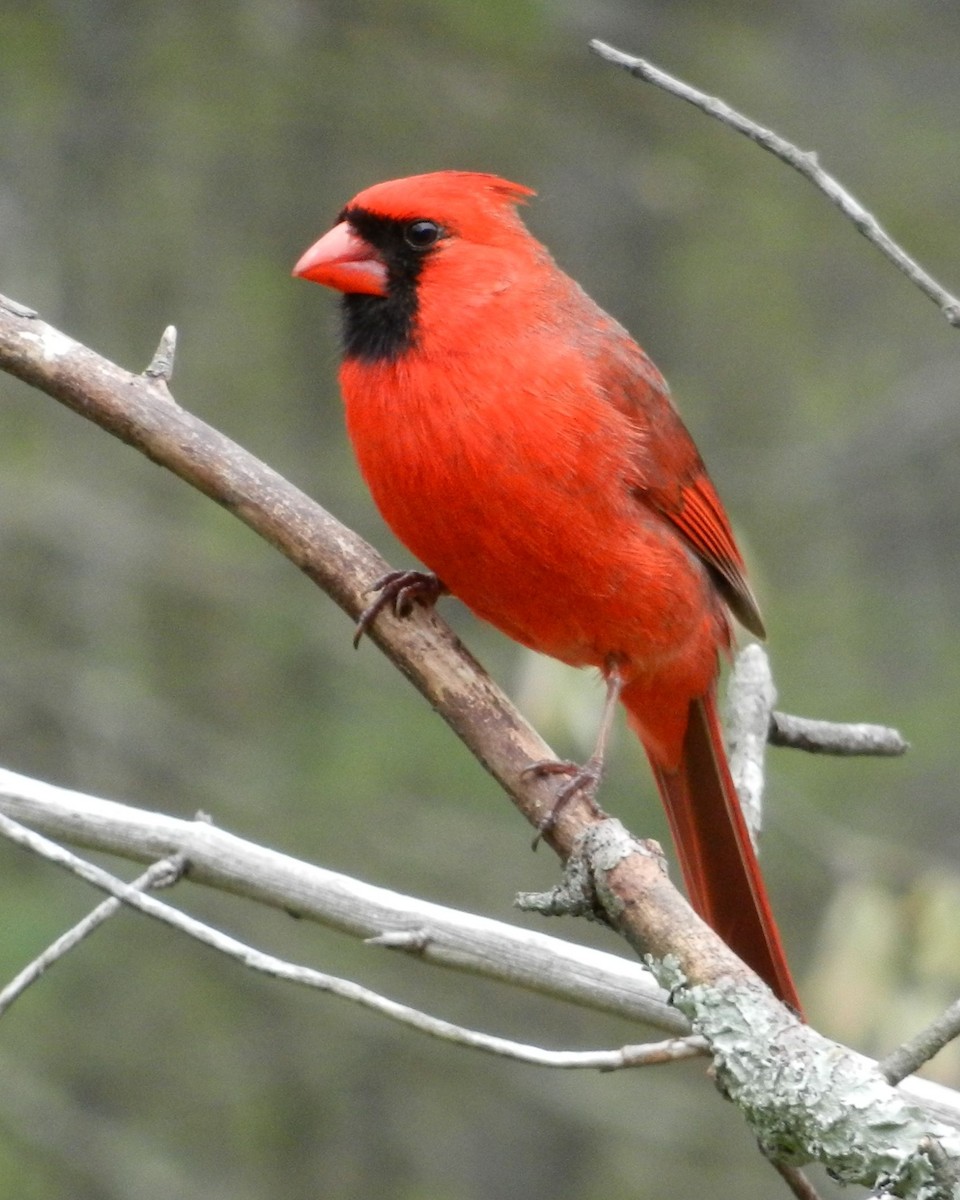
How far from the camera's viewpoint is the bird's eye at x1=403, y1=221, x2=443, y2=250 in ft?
11.6

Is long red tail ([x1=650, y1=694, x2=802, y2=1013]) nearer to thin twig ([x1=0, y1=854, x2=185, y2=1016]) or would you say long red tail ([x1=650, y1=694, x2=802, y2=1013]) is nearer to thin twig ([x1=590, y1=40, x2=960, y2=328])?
thin twig ([x1=0, y1=854, x2=185, y2=1016])

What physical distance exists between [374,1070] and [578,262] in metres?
3.63

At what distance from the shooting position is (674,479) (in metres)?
3.79

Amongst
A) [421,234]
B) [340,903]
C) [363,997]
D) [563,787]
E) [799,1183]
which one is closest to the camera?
[363,997]

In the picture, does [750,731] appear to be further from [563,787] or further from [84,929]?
[84,929]

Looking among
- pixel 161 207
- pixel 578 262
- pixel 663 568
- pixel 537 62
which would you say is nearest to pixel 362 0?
pixel 537 62

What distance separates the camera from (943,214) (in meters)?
7.38

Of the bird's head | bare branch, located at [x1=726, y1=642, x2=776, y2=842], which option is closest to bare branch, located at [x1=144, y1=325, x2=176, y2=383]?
the bird's head

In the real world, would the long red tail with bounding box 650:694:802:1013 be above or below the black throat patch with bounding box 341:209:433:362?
below

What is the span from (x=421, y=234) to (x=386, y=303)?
0.20 m

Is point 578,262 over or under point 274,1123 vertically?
over

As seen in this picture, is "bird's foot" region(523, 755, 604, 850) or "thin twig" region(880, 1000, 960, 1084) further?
"bird's foot" region(523, 755, 604, 850)

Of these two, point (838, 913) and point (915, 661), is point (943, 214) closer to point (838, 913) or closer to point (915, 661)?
point (915, 661)

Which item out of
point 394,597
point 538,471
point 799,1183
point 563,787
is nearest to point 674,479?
point 538,471
